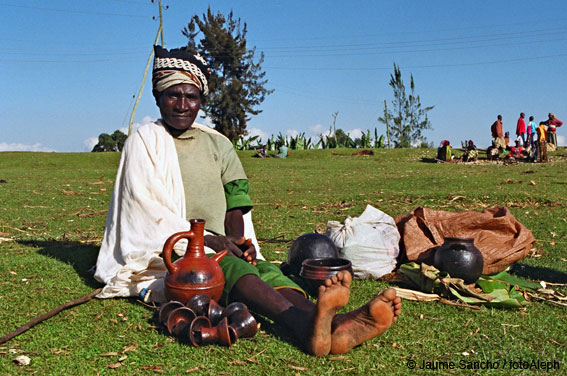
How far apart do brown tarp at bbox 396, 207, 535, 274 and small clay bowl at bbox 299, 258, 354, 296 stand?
3.60 feet

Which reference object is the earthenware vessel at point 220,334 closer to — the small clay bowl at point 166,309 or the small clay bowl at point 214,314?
the small clay bowl at point 214,314

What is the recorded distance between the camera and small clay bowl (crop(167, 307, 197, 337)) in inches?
135

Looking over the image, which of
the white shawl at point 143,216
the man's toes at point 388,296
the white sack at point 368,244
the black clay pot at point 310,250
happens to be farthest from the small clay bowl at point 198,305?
the white sack at point 368,244

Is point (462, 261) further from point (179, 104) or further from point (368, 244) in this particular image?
point (179, 104)

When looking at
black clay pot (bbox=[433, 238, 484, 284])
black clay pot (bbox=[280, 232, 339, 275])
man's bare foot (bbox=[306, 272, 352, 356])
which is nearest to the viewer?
man's bare foot (bbox=[306, 272, 352, 356])

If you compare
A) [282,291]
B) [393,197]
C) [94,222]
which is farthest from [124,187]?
[393,197]

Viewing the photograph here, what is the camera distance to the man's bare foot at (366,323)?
10.2 feet

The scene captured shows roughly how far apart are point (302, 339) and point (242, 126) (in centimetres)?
5278

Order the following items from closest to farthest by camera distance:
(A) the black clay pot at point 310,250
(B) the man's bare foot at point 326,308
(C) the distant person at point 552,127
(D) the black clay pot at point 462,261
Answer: (B) the man's bare foot at point 326,308 < (D) the black clay pot at point 462,261 < (A) the black clay pot at point 310,250 < (C) the distant person at point 552,127

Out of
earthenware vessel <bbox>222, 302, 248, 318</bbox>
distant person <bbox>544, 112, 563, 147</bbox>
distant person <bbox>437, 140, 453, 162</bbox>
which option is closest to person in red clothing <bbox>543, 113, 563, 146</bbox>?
distant person <bbox>544, 112, 563, 147</bbox>

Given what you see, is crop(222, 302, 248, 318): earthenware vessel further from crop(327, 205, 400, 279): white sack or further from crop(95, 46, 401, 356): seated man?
crop(327, 205, 400, 279): white sack

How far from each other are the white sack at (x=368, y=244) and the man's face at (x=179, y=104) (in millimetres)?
2017

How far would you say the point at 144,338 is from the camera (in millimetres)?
3529

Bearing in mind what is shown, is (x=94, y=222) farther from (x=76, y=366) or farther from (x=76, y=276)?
(x=76, y=366)
